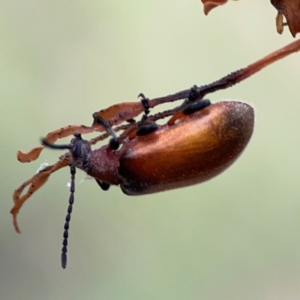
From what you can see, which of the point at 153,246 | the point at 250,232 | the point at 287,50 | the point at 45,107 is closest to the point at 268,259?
the point at 250,232

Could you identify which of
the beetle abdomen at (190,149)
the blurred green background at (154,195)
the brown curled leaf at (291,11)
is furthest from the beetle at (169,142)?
the blurred green background at (154,195)

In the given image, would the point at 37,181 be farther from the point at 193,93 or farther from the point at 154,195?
the point at 154,195

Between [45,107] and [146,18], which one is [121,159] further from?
[146,18]

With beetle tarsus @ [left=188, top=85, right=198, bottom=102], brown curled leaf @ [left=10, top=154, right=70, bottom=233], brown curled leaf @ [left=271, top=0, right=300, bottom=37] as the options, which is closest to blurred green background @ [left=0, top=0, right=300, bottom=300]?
brown curled leaf @ [left=10, top=154, right=70, bottom=233]

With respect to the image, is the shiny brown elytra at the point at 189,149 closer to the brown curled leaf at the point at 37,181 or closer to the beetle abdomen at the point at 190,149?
the beetle abdomen at the point at 190,149

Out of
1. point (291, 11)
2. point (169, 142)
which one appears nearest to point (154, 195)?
point (169, 142)

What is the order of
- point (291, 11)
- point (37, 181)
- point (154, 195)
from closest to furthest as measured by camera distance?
point (291, 11), point (37, 181), point (154, 195)

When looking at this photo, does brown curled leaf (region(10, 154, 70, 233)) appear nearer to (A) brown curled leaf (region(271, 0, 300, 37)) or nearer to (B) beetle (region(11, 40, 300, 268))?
(B) beetle (region(11, 40, 300, 268))
